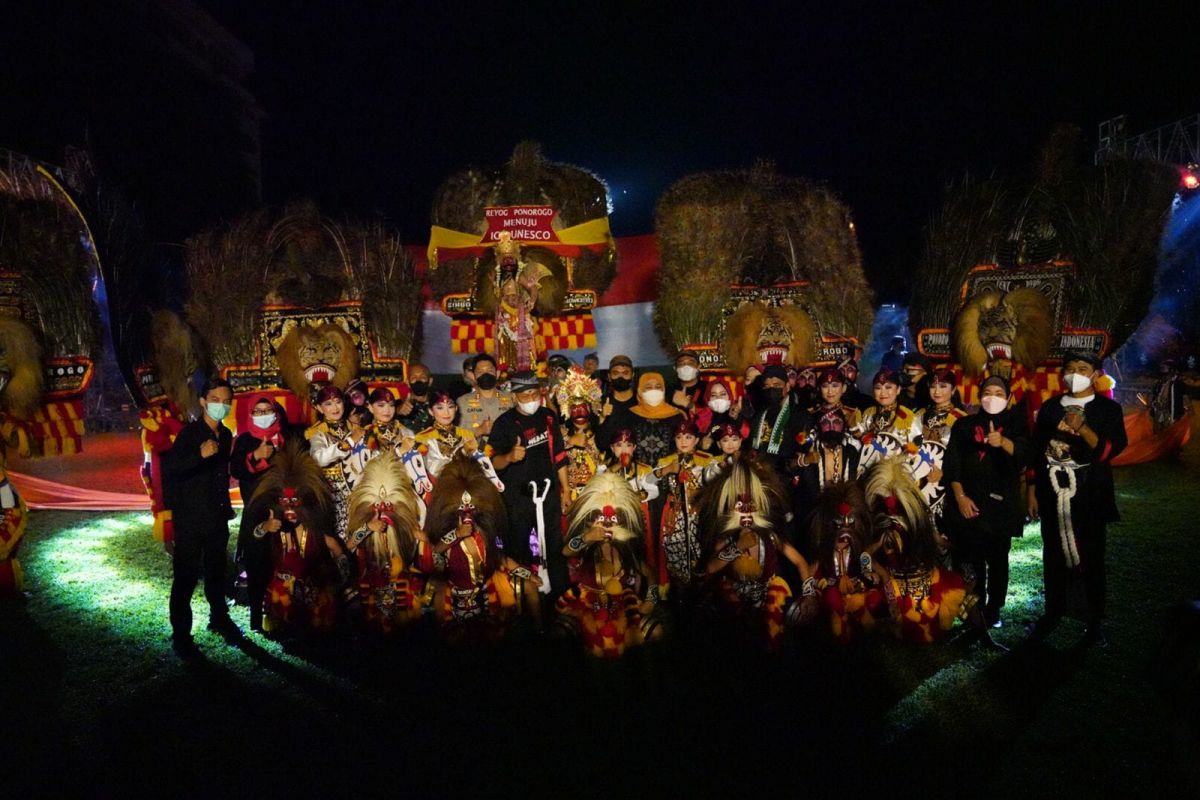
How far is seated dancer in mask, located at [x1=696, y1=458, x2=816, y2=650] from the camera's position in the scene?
442cm

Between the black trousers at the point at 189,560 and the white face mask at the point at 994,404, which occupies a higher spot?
the white face mask at the point at 994,404

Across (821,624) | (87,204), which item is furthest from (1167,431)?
(87,204)

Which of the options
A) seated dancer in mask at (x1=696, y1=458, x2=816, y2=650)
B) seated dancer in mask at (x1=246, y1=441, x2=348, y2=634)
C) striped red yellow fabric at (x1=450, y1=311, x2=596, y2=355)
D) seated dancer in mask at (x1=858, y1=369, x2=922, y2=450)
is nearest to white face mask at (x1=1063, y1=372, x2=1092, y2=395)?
seated dancer in mask at (x1=858, y1=369, x2=922, y2=450)

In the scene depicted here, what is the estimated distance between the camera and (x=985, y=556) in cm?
469

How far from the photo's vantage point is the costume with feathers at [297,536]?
4.70 m

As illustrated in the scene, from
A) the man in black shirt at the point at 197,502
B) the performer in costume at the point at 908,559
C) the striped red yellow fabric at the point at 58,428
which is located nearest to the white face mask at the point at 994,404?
the performer in costume at the point at 908,559

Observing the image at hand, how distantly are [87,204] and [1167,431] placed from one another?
14816mm

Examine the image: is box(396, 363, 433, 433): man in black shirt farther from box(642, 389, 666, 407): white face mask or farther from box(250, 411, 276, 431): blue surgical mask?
box(642, 389, 666, 407): white face mask

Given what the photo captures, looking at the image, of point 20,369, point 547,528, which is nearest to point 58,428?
point 20,369

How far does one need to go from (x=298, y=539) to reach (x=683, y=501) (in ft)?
8.69

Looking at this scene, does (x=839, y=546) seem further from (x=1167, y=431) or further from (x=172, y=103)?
(x=172, y=103)

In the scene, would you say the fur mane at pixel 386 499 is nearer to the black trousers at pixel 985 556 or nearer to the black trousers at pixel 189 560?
the black trousers at pixel 189 560

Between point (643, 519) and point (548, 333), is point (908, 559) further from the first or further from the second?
point (548, 333)

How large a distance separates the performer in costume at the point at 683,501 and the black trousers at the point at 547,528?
782 millimetres
